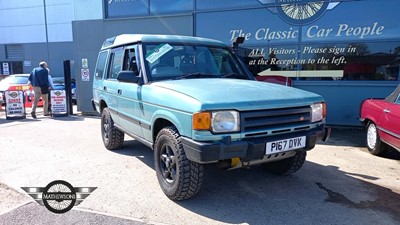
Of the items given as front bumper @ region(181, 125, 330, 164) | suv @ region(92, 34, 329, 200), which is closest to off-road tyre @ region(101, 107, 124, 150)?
suv @ region(92, 34, 329, 200)

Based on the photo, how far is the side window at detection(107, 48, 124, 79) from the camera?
5210 millimetres

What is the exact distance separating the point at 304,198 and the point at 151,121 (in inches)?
84.2

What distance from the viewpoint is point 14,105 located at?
400 inches

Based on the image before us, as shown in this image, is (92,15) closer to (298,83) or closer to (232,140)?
(298,83)

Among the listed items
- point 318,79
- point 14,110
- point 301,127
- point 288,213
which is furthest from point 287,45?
point 14,110

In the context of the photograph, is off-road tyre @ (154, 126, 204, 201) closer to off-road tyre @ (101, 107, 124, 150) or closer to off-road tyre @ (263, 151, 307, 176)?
off-road tyre @ (263, 151, 307, 176)

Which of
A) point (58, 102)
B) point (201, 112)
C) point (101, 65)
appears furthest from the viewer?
point (58, 102)

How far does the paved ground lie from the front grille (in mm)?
916

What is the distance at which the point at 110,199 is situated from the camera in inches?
152

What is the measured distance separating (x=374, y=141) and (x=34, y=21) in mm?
25397

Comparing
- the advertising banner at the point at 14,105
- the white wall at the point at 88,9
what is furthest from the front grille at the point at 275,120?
the advertising banner at the point at 14,105

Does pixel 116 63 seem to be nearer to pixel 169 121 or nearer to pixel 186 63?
pixel 186 63

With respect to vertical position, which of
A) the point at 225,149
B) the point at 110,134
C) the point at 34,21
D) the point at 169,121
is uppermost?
the point at 34,21

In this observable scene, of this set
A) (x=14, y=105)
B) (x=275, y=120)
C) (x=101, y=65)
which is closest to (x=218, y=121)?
(x=275, y=120)
